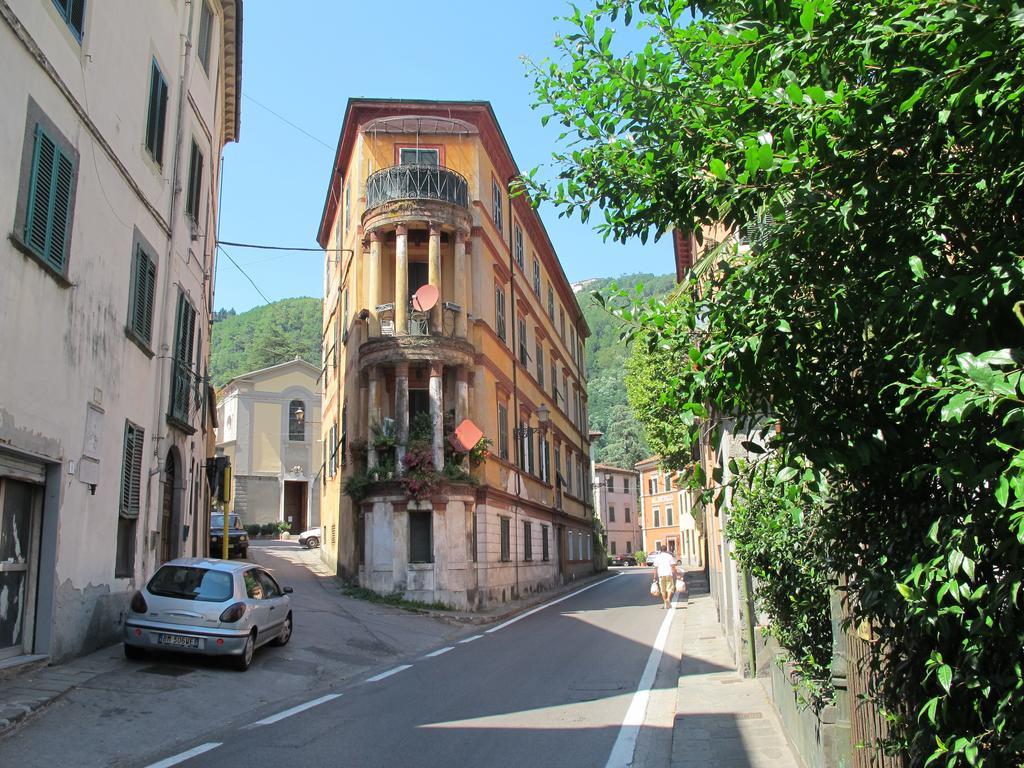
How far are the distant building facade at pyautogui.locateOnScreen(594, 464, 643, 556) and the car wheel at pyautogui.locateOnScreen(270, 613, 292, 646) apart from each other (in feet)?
228

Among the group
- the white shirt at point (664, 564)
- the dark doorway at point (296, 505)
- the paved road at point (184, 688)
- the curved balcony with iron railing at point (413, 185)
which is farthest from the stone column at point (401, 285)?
the dark doorway at point (296, 505)

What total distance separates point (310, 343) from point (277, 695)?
81944mm

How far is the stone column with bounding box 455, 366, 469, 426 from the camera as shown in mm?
24359

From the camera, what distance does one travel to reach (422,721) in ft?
28.3

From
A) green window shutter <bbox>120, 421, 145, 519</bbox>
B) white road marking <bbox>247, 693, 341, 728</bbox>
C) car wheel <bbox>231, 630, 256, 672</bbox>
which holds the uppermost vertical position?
green window shutter <bbox>120, 421, 145, 519</bbox>

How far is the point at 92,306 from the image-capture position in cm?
1169

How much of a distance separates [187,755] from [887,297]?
22.8ft

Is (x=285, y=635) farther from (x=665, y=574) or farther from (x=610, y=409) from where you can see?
(x=610, y=409)

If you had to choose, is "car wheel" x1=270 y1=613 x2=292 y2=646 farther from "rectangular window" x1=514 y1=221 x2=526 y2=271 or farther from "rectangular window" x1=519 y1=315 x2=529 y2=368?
"rectangular window" x1=514 y1=221 x2=526 y2=271

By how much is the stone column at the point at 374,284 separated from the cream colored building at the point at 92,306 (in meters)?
7.54

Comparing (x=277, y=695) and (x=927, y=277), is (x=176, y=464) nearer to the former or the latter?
(x=277, y=695)

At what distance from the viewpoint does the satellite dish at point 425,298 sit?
23.5m

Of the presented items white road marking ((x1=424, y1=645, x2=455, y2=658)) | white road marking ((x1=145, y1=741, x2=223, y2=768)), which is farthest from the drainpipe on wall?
white road marking ((x1=145, y1=741, x2=223, y2=768))

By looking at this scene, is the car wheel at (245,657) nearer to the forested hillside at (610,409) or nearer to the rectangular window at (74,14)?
the rectangular window at (74,14)
